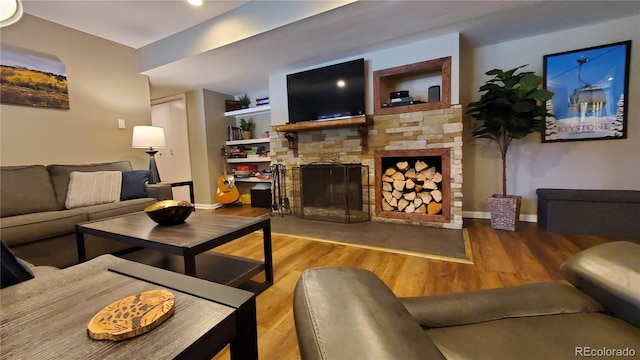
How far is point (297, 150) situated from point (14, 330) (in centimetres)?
310

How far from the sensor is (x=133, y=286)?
0.74 metres

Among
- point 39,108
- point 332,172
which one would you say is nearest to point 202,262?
point 332,172

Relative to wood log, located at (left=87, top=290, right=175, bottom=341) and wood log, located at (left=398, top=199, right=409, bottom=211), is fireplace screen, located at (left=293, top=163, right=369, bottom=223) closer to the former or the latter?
wood log, located at (left=398, top=199, right=409, bottom=211)

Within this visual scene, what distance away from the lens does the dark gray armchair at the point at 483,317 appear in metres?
0.39

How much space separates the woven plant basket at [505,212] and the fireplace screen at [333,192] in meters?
1.32

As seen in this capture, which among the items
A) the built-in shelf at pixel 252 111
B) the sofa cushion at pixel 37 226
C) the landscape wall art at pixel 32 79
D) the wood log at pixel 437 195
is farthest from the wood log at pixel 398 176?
the landscape wall art at pixel 32 79

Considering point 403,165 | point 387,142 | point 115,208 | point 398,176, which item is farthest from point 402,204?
point 115,208

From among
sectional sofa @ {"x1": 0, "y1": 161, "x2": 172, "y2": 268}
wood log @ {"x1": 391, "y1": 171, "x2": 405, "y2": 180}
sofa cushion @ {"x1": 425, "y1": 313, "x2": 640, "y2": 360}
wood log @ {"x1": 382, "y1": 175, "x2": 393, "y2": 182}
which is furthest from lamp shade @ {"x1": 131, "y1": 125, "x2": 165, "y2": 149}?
sofa cushion @ {"x1": 425, "y1": 313, "x2": 640, "y2": 360}

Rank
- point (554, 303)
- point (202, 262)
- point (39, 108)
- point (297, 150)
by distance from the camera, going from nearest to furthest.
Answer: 1. point (554, 303)
2. point (202, 262)
3. point (39, 108)
4. point (297, 150)

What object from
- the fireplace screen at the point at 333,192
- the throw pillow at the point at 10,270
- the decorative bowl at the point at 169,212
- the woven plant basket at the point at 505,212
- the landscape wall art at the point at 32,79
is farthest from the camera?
the fireplace screen at the point at 333,192

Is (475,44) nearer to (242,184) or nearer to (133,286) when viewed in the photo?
(133,286)

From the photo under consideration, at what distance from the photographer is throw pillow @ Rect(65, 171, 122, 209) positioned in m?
2.24

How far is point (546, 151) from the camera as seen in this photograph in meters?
2.71

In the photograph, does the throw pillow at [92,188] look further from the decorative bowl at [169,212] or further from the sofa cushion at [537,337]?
the sofa cushion at [537,337]
